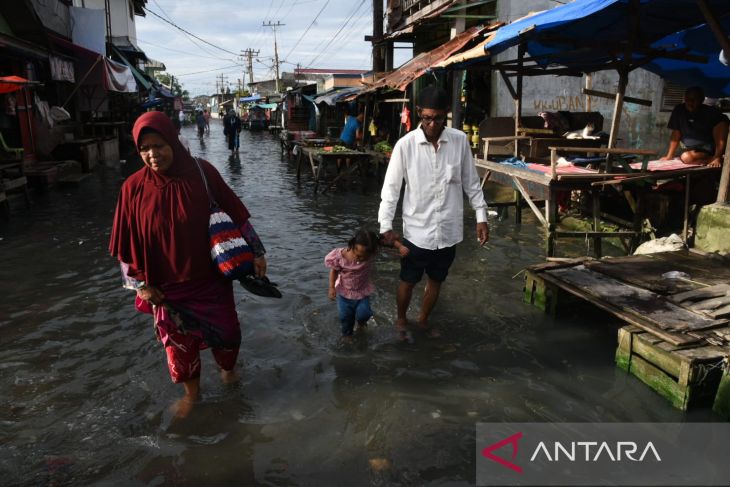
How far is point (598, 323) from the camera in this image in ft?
15.6

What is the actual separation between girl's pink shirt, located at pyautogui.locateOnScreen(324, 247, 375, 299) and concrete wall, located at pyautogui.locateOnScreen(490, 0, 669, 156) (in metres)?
8.46

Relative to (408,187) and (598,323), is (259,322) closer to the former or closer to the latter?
(408,187)

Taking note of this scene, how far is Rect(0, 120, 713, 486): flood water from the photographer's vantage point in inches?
115

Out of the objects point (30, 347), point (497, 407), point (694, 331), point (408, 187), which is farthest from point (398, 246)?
point (30, 347)

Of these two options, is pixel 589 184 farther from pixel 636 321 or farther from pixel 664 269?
pixel 636 321

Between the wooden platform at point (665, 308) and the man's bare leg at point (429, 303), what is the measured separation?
117 cm

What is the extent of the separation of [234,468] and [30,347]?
2.56 m

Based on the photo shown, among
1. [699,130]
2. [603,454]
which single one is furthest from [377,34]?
[603,454]

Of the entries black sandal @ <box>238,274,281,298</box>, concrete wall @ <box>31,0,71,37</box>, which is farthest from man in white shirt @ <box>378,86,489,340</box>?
concrete wall @ <box>31,0,71,37</box>

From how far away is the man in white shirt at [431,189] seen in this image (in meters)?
3.93

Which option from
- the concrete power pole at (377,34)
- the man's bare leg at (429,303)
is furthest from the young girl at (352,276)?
the concrete power pole at (377,34)

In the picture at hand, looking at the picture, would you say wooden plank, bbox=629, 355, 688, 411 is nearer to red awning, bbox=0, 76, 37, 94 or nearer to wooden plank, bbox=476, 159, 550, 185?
wooden plank, bbox=476, 159, 550, 185

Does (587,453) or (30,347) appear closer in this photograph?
(587,453)

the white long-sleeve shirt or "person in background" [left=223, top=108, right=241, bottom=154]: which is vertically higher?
"person in background" [left=223, top=108, right=241, bottom=154]
